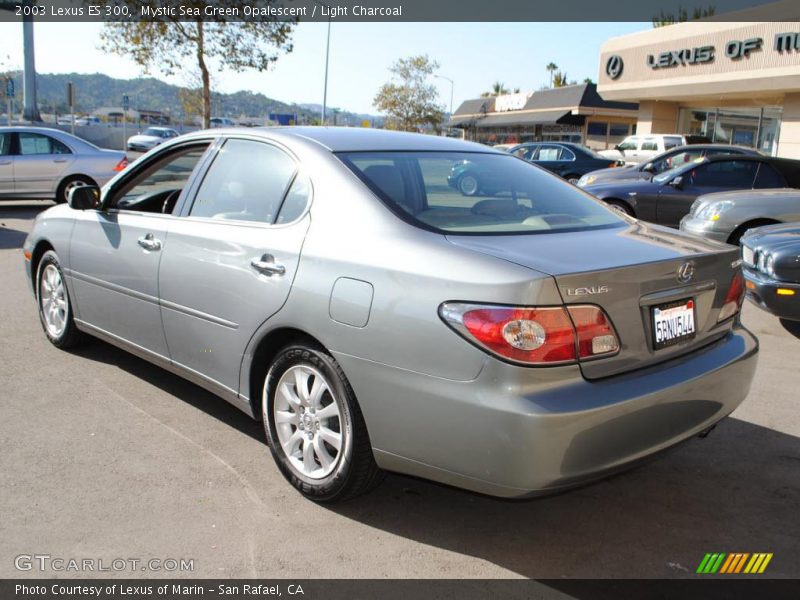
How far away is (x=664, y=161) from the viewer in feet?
48.6

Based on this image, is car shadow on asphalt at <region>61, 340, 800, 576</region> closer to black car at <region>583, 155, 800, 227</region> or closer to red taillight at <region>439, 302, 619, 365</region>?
red taillight at <region>439, 302, 619, 365</region>

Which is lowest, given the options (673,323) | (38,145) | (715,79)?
(673,323)

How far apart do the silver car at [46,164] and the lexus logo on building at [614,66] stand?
86.4ft

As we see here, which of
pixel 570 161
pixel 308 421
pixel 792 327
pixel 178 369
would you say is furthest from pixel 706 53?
pixel 308 421

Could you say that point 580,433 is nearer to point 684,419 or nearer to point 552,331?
point 552,331

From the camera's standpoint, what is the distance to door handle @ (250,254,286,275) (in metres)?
3.29

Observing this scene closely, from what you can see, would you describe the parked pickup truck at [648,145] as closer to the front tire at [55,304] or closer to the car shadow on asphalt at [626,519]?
the front tire at [55,304]

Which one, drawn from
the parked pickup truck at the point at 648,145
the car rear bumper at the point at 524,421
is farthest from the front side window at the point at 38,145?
the parked pickup truck at the point at 648,145

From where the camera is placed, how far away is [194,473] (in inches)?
140

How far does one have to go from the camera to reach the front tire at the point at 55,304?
17.0 ft

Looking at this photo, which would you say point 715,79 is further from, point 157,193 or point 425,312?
point 425,312

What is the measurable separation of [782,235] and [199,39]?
2502 cm

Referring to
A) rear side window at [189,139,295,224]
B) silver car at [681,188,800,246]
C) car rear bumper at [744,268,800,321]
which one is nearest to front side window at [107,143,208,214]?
rear side window at [189,139,295,224]

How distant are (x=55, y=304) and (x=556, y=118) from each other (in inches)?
1660
